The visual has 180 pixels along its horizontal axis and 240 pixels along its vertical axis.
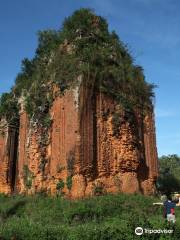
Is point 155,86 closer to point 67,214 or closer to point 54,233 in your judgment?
point 67,214

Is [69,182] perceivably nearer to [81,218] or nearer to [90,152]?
[90,152]

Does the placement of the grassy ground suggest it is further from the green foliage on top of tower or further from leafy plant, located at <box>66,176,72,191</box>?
the green foliage on top of tower

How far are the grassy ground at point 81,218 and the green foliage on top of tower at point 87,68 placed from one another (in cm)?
615

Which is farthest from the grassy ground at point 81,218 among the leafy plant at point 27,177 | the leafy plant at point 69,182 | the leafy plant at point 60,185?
the leafy plant at point 27,177

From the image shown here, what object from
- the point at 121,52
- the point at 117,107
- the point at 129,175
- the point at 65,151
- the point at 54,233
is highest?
the point at 121,52

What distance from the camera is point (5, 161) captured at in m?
26.2

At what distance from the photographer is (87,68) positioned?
20.7 metres

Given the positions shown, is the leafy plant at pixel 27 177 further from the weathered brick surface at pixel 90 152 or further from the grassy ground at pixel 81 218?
the grassy ground at pixel 81 218

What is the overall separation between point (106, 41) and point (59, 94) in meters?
4.95

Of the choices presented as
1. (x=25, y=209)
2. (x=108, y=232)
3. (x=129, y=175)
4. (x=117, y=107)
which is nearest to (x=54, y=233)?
(x=108, y=232)

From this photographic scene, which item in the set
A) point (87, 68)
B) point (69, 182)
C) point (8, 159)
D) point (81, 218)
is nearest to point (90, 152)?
point (69, 182)

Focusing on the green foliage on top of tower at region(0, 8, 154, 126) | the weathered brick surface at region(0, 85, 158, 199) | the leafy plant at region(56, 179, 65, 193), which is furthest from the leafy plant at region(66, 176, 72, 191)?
the green foliage on top of tower at region(0, 8, 154, 126)

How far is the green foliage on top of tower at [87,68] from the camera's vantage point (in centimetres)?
2130

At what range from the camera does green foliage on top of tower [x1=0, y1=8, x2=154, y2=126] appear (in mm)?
21297
